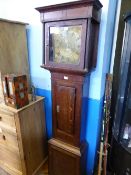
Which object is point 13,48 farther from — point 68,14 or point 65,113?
point 65,113

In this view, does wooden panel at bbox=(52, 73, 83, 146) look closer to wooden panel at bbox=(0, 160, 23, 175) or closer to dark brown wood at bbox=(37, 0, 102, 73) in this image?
dark brown wood at bbox=(37, 0, 102, 73)

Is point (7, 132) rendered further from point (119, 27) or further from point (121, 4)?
point (121, 4)

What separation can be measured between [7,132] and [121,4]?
1.69 m

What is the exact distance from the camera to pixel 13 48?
5.26 feet

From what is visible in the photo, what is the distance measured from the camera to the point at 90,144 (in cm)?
168

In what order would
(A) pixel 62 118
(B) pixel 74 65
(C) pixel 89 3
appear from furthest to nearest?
(A) pixel 62 118 → (B) pixel 74 65 → (C) pixel 89 3

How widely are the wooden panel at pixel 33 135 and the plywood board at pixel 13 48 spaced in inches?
18.1

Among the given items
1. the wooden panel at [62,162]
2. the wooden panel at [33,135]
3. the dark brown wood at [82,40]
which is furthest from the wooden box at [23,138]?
the dark brown wood at [82,40]

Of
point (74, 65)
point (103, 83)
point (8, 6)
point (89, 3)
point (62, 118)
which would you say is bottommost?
point (62, 118)

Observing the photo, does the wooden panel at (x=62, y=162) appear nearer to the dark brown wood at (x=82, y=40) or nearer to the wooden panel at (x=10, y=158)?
the wooden panel at (x=10, y=158)

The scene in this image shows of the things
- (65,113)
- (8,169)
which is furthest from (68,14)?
(8,169)

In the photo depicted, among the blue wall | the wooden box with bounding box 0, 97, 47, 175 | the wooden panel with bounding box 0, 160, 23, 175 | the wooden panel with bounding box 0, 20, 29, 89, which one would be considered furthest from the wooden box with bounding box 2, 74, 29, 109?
the wooden panel with bounding box 0, 160, 23, 175

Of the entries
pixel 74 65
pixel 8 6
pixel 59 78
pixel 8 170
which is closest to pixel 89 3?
pixel 74 65

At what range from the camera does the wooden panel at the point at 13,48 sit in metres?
1.49
